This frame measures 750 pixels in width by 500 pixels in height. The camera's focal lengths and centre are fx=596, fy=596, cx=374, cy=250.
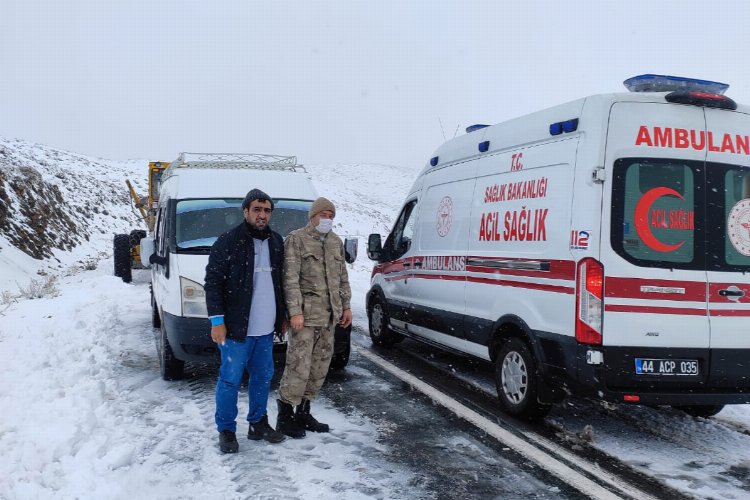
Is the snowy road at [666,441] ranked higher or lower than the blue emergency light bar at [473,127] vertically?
lower

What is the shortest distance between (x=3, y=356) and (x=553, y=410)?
20.4 feet

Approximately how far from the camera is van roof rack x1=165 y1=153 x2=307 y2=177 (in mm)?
8188

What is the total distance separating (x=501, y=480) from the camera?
401 centimetres

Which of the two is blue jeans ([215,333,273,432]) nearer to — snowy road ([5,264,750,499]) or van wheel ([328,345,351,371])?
snowy road ([5,264,750,499])

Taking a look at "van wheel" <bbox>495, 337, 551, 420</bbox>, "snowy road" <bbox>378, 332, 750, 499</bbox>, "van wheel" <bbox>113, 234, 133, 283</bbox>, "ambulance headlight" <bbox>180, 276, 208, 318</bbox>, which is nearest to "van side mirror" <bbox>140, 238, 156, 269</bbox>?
"ambulance headlight" <bbox>180, 276, 208, 318</bbox>

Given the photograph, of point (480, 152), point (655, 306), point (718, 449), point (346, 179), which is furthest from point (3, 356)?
point (346, 179)

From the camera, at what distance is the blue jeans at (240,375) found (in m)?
4.41

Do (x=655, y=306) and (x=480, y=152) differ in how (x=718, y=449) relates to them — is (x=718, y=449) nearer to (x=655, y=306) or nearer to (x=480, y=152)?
(x=655, y=306)

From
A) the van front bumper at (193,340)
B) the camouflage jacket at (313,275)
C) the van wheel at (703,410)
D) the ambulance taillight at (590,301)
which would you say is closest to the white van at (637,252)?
the ambulance taillight at (590,301)

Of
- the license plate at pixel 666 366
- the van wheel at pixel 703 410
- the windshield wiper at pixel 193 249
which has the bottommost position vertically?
the van wheel at pixel 703 410

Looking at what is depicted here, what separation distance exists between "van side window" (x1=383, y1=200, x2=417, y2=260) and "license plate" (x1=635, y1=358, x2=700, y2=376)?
3.83m

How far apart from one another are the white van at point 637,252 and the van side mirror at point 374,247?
132 inches

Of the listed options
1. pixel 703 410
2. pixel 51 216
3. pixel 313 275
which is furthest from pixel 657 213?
pixel 51 216

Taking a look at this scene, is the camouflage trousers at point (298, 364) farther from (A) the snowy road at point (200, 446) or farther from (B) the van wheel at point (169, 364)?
(B) the van wheel at point (169, 364)
